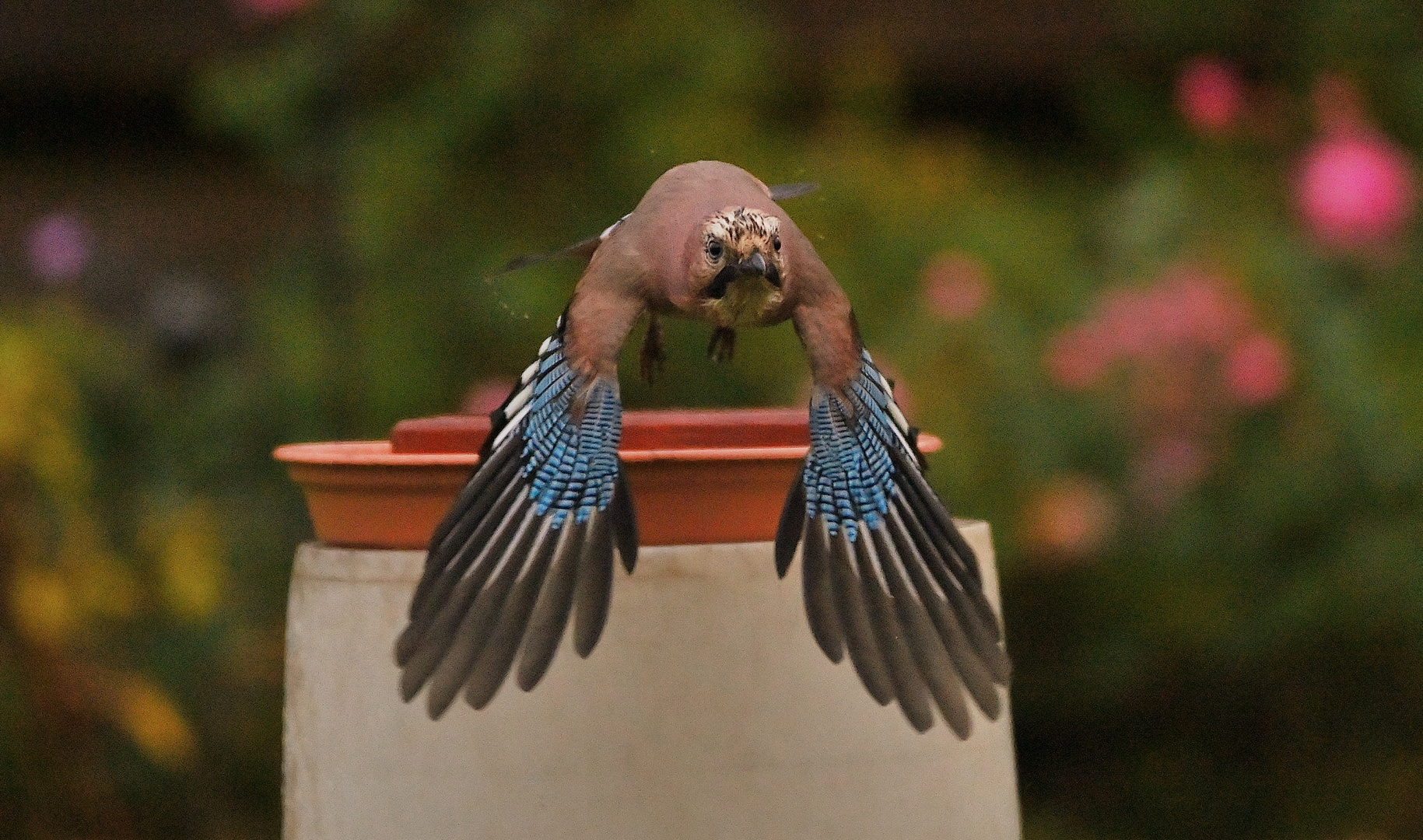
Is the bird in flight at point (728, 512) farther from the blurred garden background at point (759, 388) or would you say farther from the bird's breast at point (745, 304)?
the blurred garden background at point (759, 388)

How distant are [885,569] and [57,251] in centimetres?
204

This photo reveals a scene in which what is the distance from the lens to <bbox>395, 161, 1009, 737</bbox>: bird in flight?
104 cm

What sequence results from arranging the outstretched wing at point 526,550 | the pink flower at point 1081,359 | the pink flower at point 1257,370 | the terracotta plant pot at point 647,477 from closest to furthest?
1. the outstretched wing at point 526,550
2. the terracotta plant pot at point 647,477
3. the pink flower at point 1257,370
4. the pink flower at point 1081,359

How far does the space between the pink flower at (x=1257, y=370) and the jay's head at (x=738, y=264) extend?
4.59 feet

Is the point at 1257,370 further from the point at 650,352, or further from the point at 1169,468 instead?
the point at 650,352

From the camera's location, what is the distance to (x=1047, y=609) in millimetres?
2512

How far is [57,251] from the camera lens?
9.17ft

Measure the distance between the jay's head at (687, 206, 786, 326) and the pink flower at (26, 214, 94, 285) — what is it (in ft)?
6.45

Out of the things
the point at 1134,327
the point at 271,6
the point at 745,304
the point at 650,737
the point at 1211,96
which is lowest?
the point at 650,737

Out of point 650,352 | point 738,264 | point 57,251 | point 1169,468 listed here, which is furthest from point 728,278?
point 57,251

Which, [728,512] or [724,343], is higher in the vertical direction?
[724,343]

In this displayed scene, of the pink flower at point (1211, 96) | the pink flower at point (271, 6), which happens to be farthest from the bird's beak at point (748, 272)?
the pink flower at point (1211, 96)

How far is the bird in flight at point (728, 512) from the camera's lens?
1036 millimetres

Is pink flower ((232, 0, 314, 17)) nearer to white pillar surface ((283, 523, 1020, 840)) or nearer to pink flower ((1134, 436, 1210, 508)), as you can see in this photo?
pink flower ((1134, 436, 1210, 508))
